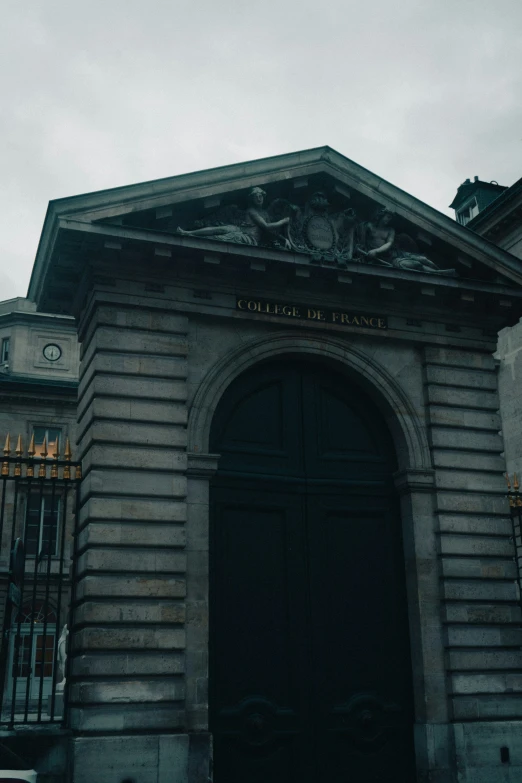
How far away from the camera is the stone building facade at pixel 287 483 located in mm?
11320

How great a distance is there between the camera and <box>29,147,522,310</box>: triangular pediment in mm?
12484

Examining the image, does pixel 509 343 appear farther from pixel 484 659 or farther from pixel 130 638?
pixel 130 638

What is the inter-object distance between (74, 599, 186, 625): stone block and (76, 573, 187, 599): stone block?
10 cm

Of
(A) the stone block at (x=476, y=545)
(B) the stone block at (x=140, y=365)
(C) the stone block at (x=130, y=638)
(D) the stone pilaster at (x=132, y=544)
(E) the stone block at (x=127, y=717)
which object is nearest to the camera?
(E) the stone block at (x=127, y=717)

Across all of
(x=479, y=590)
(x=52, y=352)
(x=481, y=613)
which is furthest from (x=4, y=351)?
(x=481, y=613)

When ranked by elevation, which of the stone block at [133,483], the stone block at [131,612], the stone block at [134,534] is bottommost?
the stone block at [131,612]

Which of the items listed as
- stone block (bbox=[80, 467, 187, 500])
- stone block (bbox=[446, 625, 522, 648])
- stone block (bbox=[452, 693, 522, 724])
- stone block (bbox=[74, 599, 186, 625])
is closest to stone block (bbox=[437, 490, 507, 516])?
stone block (bbox=[446, 625, 522, 648])

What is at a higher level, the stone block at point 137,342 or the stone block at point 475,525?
the stone block at point 137,342

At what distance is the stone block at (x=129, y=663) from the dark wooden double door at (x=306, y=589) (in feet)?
2.79

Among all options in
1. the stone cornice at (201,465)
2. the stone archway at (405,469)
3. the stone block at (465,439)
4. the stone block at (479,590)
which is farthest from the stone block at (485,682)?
the stone cornice at (201,465)

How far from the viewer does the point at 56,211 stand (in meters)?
12.1

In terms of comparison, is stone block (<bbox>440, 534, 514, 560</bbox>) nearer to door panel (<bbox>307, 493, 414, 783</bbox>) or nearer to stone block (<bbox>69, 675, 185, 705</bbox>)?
door panel (<bbox>307, 493, 414, 783</bbox>)

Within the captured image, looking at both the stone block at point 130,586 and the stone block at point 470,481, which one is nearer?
the stone block at point 130,586

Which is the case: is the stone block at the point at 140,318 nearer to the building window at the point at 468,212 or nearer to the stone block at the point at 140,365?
the stone block at the point at 140,365
